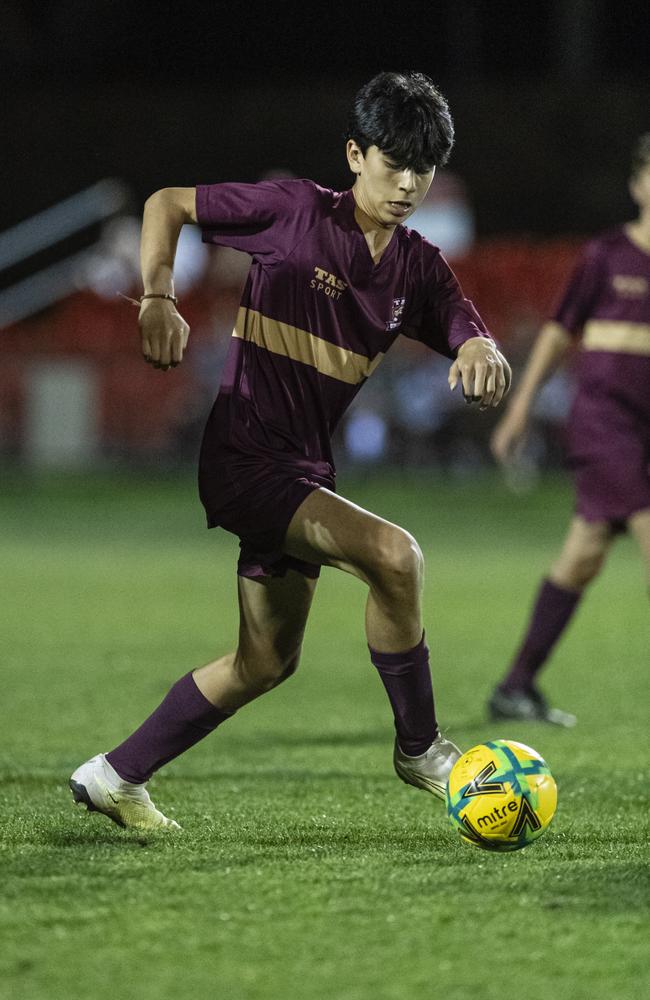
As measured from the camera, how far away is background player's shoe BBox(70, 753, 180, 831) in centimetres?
474

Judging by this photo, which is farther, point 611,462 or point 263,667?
point 611,462

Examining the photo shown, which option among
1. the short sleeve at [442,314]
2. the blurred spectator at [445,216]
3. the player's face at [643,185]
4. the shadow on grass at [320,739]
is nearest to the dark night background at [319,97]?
the blurred spectator at [445,216]

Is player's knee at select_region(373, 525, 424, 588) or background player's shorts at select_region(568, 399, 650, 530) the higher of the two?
player's knee at select_region(373, 525, 424, 588)

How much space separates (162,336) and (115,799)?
139 centimetres

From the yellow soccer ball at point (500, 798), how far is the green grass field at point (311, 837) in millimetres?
76

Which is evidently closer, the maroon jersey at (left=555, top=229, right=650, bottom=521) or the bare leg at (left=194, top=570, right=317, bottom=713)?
the bare leg at (left=194, top=570, right=317, bottom=713)

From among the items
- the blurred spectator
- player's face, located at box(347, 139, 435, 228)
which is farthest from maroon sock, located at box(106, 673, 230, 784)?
the blurred spectator

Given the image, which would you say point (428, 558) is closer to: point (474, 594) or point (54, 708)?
point (474, 594)

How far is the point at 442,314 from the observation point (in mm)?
4770

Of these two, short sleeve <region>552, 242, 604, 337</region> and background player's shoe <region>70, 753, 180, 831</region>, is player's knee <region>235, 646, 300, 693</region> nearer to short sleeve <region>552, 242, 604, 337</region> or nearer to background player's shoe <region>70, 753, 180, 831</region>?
background player's shoe <region>70, 753, 180, 831</region>

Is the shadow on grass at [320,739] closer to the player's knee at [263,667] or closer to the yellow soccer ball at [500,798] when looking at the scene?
the player's knee at [263,667]

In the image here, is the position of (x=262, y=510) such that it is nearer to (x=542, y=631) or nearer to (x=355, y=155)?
(x=355, y=155)

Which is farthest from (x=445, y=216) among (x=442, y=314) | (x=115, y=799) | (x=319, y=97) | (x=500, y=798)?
(x=500, y=798)

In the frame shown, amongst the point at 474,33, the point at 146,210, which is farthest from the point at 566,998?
the point at 474,33
